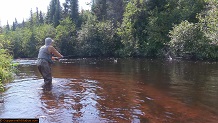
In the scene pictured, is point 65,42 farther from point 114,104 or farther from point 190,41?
point 114,104

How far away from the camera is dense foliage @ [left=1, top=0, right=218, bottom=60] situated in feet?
107

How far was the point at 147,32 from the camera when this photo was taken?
4378 centimetres

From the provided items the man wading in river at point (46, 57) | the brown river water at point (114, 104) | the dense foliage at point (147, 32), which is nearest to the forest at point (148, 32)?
the dense foliage at point (147, 32)

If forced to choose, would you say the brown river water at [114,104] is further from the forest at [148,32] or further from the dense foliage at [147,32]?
the forest at [148,32]

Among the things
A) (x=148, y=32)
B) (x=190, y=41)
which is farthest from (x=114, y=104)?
(x=148, y=32)

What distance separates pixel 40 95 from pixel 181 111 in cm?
537

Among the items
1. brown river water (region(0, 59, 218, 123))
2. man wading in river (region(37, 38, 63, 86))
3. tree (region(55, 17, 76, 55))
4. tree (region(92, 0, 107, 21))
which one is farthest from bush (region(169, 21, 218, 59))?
tree (region(92, 0, 107, 21))

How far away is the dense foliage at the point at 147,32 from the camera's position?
107ft

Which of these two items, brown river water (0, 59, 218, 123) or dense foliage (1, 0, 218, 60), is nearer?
brown river water (0, 59, 218, 123)

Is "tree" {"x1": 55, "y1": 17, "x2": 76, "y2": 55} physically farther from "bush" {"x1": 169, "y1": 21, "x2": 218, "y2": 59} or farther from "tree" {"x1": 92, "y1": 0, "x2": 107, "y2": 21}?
"bush" {"x1": 169, "y1": 21, "x2": 218, "y2": 59}

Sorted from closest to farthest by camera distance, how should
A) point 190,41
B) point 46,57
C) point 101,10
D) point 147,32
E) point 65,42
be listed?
point 46,57
point 190,41
point 147,32
point 65,42
point 101,10

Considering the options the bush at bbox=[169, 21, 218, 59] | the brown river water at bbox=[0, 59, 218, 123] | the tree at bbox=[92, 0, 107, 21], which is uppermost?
the tree at bbox=[92, 0, 107, 21]

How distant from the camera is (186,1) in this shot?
41500mm

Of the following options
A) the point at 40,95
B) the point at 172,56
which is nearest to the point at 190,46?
the point at 172,56
